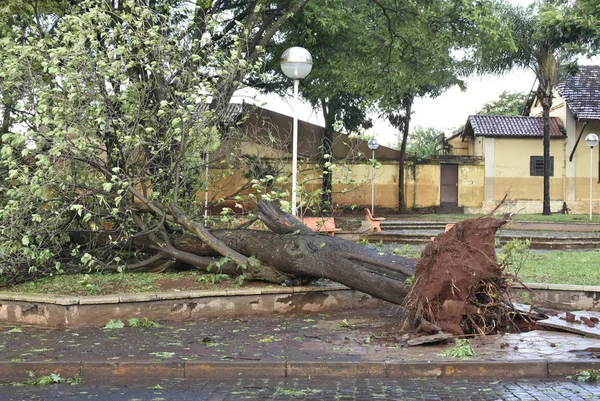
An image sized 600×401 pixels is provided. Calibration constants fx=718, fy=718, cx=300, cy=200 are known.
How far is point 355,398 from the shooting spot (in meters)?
5.43

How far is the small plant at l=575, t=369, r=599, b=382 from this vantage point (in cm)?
588

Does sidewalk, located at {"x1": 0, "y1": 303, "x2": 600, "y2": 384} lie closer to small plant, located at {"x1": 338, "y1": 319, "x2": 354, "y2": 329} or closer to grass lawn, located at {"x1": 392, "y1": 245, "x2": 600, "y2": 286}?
small plant, located at {"x1": 338, "y1": 319, "x2": 354, "y2": 329}

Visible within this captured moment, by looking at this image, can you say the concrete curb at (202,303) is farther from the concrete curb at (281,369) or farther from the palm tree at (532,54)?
the palm tree at (532,54)

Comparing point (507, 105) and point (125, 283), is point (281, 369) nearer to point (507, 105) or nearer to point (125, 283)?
point (125, 283)

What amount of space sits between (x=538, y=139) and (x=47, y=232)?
29.1 meters

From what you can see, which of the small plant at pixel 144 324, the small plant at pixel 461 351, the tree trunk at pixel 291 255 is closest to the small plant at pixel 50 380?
the small plant at pixel 144 324

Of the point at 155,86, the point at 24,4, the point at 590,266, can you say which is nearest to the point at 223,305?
the point at 155,86

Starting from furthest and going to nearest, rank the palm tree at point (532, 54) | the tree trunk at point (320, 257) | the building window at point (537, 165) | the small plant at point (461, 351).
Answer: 1. the building window at point (537, 165)
2. the palm tree at point (532, 54)
3. the tree trunk at point (320, 257)
4. the small plant at point (461, 351)

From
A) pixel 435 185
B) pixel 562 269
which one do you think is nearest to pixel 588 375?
pixel 562 269

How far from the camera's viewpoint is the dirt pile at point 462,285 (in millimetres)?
7348

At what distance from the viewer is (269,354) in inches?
259

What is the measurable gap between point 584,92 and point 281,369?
1252 inches

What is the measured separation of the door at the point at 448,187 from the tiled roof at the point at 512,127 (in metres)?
2.29

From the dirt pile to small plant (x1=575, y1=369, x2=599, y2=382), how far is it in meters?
1.42
